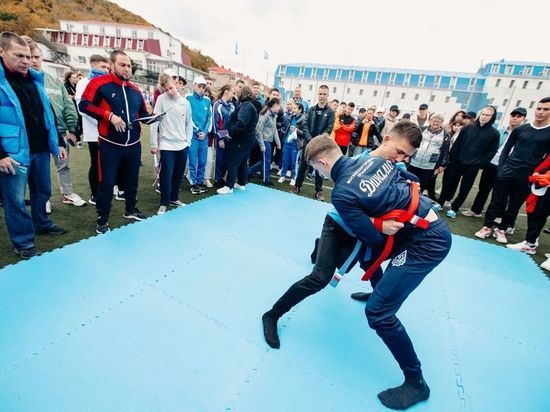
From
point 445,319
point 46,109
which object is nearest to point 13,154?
point 46,109

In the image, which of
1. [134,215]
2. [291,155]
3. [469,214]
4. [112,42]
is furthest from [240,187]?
[112,42]

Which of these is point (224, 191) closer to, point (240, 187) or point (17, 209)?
point (240, 187)

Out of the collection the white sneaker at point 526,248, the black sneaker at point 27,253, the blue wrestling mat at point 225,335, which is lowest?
the blue wrestling mat at point 225,335

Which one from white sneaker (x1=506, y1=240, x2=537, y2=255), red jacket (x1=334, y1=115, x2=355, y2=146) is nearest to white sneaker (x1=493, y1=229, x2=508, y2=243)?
white sneaker (x1=506, y1=240, x2=537, y2=255)

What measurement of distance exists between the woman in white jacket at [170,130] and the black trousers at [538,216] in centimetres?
590

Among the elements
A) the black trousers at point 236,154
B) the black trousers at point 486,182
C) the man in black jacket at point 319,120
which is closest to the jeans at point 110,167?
the black trousers at point 236,154

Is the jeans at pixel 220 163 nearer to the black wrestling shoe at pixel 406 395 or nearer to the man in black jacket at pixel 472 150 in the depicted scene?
the black wrestling shoe at pixel 406 395

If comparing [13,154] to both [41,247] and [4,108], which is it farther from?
[41,247]

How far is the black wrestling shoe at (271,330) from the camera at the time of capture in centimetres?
228

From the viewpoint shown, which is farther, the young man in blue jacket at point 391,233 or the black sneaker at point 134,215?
the black sneaker at point 134,215

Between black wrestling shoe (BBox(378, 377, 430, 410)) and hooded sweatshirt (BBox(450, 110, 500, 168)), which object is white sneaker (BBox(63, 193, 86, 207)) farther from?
hooded sweatshirt (BBox(450, 110, 500, 168))

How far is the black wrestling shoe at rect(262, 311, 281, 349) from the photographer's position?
2275mm

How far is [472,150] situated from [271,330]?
606 cm

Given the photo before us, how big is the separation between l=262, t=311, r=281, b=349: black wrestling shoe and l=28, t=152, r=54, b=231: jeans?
307cm
